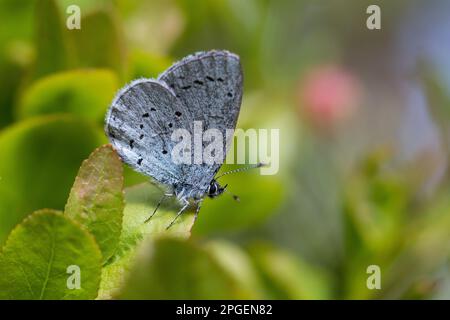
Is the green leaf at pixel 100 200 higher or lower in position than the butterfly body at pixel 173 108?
lower

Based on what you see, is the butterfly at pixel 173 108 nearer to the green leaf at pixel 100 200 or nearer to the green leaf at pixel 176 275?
the green leaf at pixel 100 200

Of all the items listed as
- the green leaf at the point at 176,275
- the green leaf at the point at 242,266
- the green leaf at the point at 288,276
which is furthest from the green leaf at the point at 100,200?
the green leaf at the point at 288,276

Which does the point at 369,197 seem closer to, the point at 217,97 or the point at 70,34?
the point at 217,97

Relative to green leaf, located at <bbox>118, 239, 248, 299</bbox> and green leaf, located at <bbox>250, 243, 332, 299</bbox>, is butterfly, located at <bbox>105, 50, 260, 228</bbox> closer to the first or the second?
green leaf, located at <bbox>250, 243, 332, 299</bbox>

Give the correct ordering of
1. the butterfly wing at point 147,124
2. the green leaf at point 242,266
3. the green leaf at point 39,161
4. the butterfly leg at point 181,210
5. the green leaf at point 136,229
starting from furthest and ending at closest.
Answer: the green leaf at point 242,266 → the butterfly wing at point 147,124 → the green leaf at point 39,161 → the butterfly leg at point 181,210 → the green leaf at point 136,229

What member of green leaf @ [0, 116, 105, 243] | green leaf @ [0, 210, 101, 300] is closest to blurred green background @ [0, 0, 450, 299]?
green leaf @ [0, 116, 105, 243]

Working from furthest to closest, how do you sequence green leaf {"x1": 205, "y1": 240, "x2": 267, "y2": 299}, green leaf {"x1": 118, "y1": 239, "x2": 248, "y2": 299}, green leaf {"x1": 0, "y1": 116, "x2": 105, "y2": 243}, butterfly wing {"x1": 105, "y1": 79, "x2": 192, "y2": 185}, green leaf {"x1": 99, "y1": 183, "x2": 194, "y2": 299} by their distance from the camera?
green leaf {"x1": 205, "y1": 240, "x2": 267, "y2": 299}, butterfly wing {"x1": 105, "y1": 79, "x2": 192, "y2": 185}, green leaf {"x1": 0, "y1": 116, "x2": 105, "y2": 243}, green leaf {"x1": 99, "y1": 183, "x2": 194, "y2": 299}, green leaf {"x1": 118, "y1": 239, "x2": 248, "y2": 299}
